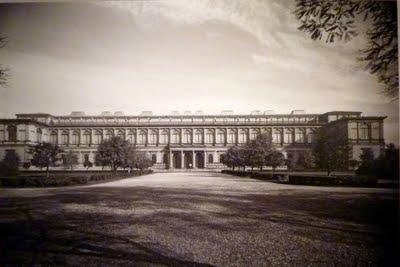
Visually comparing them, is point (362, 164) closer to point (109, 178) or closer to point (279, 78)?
point (279, 78)

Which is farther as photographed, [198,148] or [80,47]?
[198,148]

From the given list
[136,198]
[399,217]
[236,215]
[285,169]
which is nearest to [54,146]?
[136,198]

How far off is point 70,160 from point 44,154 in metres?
1.52

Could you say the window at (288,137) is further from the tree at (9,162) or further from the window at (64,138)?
the tree at (9,162)

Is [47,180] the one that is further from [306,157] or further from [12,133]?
[306,157]

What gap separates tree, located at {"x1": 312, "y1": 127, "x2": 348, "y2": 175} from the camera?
12743 mm

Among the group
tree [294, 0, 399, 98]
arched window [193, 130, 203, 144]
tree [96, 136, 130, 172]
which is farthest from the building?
arched window [193, 130, 203, 144]

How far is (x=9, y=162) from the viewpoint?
9953 millimetres

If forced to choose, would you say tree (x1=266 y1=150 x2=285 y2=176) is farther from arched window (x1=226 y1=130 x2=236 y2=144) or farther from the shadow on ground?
the shadow on ground

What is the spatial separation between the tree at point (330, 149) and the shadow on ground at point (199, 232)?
12.2ft

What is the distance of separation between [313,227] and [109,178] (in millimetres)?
14332

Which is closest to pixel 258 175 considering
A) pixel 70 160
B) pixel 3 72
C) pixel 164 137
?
pixel 164 137

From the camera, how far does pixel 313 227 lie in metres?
6.67

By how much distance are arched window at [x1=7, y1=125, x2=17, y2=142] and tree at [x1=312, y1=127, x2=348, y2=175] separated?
10.7 meters
